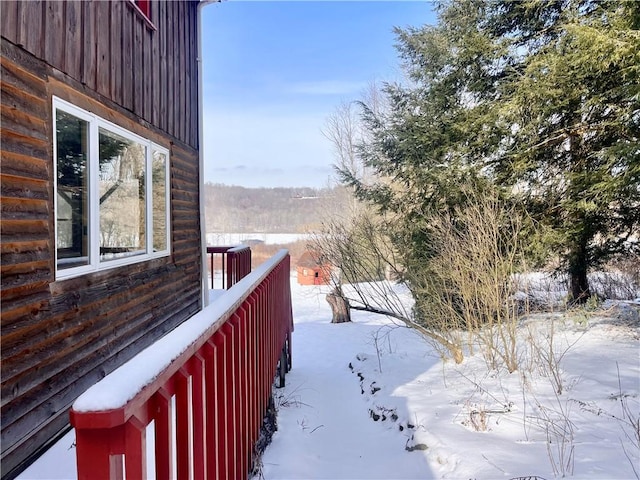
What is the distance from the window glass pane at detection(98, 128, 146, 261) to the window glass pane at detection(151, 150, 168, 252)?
0.90ft

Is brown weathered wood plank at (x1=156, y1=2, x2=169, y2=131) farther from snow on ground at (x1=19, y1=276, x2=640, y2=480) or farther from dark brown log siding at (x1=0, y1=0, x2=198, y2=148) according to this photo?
snow on ground at (x1=19, y1=276, x2=640, y2=480)

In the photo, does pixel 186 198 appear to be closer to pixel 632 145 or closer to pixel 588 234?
pixel 632 145

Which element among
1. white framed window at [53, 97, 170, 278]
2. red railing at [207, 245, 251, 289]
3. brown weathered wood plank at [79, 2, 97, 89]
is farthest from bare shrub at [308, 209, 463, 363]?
brown weathered wood plank at [79, 2, 97, 89]

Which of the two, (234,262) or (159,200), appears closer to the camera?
(159,200)

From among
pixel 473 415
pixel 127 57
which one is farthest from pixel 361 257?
pixel 127 57

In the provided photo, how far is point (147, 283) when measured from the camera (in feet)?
13.0

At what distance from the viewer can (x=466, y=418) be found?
3.29m

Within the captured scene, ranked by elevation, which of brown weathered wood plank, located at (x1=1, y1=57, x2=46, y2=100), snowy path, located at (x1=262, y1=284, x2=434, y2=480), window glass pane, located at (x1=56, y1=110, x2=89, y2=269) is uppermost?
brown weathered wood plank, located at (x1=1, y1=57, x2=46, y2=100)

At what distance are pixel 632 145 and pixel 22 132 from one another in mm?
5751

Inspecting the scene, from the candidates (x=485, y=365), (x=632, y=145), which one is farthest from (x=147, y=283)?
(x=632, y=145)

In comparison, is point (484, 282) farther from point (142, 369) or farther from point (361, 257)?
point (142, 369)

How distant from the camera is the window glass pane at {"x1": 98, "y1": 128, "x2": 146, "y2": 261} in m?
3.17

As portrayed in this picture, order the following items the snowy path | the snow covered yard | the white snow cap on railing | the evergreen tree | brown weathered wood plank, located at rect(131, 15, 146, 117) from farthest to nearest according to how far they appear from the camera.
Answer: the evergreen tree < brown weathered wood plank, located at rect(131, 15, 146, 117) < the snowy path < the snow covered yard < the white snow cap on railing

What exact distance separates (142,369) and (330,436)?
9.79 feet
